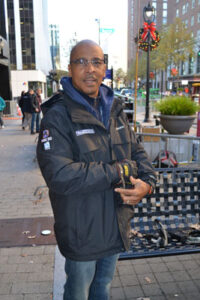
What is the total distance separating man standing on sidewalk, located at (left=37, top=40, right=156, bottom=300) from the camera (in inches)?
69.6

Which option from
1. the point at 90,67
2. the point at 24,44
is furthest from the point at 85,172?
the point at 24,44

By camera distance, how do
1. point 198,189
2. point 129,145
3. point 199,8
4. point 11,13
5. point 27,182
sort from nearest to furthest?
point 129,145, point 198,189, point 27,182, point 11,13, point 199,8

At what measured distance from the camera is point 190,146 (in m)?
6.99

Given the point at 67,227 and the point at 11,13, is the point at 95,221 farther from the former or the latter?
the point at 11,13

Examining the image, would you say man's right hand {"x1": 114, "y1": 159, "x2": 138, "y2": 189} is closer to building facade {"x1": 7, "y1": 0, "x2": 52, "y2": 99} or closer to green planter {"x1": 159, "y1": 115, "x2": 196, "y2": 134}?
green planter {"x1": 159, "y1": 115, "x2": 196, "y2": 134}

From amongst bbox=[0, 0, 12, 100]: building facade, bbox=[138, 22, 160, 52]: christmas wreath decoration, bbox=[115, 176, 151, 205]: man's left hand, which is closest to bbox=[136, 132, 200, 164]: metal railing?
bbox=[115, 176, 151, 205]: man's left hand

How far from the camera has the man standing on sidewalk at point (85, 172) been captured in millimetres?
1768

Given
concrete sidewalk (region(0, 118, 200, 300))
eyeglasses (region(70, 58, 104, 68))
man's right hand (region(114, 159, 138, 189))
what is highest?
eyeglasses (region(70, 58, 104, 68))

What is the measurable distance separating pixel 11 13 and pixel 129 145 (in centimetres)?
5461

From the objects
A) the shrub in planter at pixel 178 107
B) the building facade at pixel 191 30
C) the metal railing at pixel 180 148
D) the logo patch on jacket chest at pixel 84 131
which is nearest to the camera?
the logo patch on jacket chest at pixel 84 131

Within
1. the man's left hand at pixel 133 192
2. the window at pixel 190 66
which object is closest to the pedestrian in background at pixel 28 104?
the man's left hand at pixel 133 192

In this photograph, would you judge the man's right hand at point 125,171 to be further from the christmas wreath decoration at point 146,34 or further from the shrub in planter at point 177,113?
the christmas wreath decoration at point 146,34

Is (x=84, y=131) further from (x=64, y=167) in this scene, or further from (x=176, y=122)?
(x=176, y=122)

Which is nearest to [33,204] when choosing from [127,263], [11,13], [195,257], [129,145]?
[127,263]
